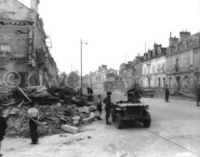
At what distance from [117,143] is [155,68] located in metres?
47.5

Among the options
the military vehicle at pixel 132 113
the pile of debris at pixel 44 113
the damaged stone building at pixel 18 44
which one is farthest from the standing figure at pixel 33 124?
the damaged stone building at pixel 18 44

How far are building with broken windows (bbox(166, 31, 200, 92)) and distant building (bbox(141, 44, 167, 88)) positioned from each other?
250 centimetres

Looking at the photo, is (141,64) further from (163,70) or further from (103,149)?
(103,149)

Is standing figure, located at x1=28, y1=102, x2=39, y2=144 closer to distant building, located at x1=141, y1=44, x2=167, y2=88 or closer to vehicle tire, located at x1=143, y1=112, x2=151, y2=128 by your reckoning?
vehicle tire, located at x1=143, y1=112, x2=151, y2=128

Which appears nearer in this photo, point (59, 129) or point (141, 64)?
point (59, 129)

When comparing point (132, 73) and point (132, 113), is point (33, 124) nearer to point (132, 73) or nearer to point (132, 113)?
point (132, 113)

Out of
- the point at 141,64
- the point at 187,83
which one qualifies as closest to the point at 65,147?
the point at 187,83

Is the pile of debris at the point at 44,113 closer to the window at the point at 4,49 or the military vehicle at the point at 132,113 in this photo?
the military vehicle at the point at 132,113

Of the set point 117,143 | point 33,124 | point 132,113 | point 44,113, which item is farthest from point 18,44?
point 117,143

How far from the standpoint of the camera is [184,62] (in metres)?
42.9

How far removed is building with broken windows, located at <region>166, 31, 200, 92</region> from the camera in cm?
3878

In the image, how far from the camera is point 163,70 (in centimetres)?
5112

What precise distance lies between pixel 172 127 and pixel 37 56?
1958 centimetres

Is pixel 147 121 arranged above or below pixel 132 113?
below
